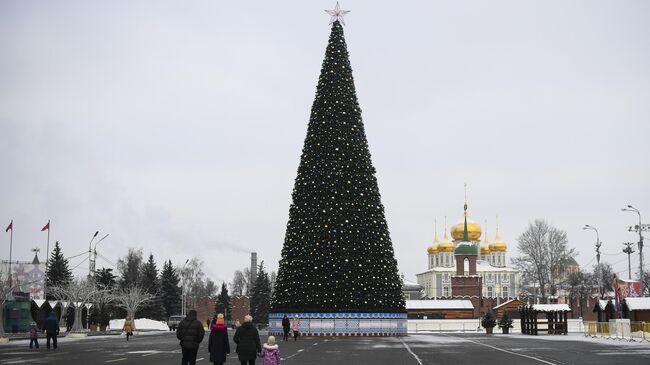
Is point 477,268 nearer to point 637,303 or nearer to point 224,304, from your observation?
point 224,304

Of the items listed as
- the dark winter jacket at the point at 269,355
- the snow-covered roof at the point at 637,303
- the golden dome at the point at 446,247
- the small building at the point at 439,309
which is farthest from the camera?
the golden dome at the point at 446,247

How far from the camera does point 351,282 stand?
4722cm

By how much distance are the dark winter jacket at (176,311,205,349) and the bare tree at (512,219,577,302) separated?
260 ft

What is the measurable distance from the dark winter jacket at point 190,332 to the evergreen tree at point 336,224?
29995 millimetres

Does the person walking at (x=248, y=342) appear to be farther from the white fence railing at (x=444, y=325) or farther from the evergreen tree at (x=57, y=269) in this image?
the evergreen tree at (x=57, y=269)

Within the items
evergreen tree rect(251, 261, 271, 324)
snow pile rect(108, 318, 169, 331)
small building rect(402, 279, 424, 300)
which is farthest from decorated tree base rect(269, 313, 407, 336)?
small building rect(402, 279, 424, 300)

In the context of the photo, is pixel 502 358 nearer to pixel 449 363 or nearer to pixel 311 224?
pixel 449 363

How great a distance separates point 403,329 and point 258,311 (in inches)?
2115

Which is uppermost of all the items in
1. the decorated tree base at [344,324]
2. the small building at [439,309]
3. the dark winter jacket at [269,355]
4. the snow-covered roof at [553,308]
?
the dark winter jacket at [269,355]

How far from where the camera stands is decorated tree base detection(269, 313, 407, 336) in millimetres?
47188

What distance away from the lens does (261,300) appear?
102125 mm

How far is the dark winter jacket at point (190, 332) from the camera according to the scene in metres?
17.2

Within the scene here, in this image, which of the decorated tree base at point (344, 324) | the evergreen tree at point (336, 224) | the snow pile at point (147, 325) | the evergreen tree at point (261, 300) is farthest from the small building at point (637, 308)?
the evergreen tree at point (261, 300)

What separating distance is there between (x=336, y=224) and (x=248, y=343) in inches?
1242
